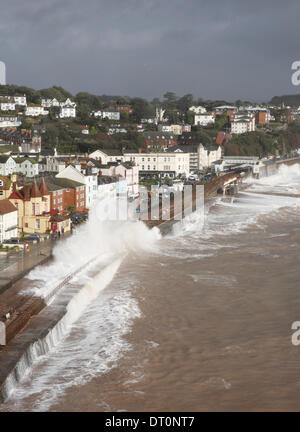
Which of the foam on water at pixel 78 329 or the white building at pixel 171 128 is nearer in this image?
the foam on water at pixel 78 329

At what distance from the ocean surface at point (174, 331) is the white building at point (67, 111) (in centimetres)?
4662

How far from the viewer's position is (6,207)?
21.6 meters

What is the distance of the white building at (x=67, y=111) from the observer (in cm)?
6956

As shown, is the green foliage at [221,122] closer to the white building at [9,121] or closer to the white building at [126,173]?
the white building at [9,121]

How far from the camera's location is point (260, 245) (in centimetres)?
2398

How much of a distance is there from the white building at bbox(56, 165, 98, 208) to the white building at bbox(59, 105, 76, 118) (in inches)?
1591

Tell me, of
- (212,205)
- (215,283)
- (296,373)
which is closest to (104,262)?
(215,283)

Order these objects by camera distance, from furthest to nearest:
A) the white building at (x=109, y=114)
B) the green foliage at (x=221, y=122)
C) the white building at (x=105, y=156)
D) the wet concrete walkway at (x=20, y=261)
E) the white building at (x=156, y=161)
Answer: the green foliage at (x=221, y=122)
the white building at (x=109, y=114)
the white building at (x=156, y=161)
the white building at (x=105, y=156)
the wet concrete walkway at (x=20, y=261)

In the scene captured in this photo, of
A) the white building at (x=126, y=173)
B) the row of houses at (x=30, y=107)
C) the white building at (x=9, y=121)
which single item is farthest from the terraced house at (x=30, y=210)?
the row of houses at (x=30, y=107)

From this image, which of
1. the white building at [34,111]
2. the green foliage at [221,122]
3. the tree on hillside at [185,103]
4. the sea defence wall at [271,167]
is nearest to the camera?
the sea defence wall at [271,167]

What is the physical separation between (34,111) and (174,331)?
5796cm

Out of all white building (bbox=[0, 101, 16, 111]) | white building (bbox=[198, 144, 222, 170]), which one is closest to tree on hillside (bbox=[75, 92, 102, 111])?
white building (bbox=[0, 101, 16, 111])

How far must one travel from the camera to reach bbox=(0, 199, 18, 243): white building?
20906 millimetres

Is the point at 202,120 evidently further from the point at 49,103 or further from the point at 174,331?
the point at 174,331
